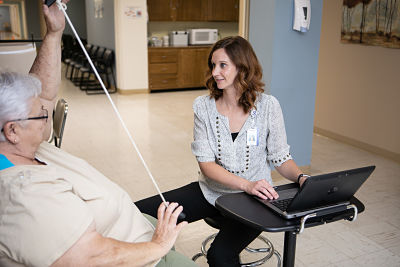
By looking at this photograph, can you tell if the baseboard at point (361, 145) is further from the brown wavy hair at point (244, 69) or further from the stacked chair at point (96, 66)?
the stacked chair at point (96, 66)

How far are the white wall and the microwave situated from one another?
1.15 metres

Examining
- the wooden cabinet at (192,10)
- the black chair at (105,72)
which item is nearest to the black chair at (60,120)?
the black chair at (105,72)

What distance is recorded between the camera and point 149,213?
2.04 m

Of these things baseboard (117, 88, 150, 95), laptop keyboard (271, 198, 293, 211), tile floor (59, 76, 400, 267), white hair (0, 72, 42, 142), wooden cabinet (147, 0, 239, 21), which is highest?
wooden cabinet (147, 0, 239, 21)

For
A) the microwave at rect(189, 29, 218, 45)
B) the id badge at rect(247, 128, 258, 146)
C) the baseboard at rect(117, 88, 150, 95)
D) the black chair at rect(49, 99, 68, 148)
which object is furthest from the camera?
the microwave at rect(189, 29, 218, 45)

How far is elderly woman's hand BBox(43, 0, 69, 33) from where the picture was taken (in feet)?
5.68

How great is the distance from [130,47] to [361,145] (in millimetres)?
4794

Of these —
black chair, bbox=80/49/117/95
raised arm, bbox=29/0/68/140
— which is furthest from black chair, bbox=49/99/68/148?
black chair, bbox=80/49/117/95

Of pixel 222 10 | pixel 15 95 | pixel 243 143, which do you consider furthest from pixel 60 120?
pixel 222 10

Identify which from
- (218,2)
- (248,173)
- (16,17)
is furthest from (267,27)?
(16,17)

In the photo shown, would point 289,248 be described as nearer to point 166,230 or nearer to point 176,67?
point 166,230

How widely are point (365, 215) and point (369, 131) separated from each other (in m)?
1.75

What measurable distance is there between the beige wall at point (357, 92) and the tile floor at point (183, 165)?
0.19 metres

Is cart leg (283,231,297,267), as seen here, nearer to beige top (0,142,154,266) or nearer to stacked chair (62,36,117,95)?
beige top (0,142,154,266)
